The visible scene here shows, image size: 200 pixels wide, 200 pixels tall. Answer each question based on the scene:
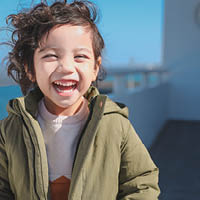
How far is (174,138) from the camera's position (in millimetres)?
4578

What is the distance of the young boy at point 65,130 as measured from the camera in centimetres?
100

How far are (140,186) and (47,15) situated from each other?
0.72 metres

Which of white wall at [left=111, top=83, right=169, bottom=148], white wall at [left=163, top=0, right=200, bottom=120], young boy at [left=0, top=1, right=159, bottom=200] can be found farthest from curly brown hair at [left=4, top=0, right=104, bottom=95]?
white wall at [left=163, top=0, right=200, bottom=120]

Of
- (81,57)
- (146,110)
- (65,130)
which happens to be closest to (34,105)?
(65,130)

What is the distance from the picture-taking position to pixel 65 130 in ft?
3.53

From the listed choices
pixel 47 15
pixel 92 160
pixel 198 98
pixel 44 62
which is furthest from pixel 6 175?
pixel 198 98

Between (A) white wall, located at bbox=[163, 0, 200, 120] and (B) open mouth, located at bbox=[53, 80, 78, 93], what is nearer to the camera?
(B) open mouth, located at bbox=[53, 80, 78, 93]

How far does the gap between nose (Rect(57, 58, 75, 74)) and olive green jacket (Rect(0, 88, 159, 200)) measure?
0.19m

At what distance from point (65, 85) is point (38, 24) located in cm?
25

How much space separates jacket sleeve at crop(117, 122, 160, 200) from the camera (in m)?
1.09

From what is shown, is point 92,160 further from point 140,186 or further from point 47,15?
point 47,15

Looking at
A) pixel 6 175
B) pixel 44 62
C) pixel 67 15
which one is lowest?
pixel 6 175

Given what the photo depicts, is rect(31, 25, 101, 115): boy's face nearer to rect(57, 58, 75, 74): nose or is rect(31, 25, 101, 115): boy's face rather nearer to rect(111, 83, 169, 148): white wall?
rect(57, 58, 75, 74): nose

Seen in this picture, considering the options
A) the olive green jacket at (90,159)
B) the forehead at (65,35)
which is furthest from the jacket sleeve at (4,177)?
the forehead at (65,35)
